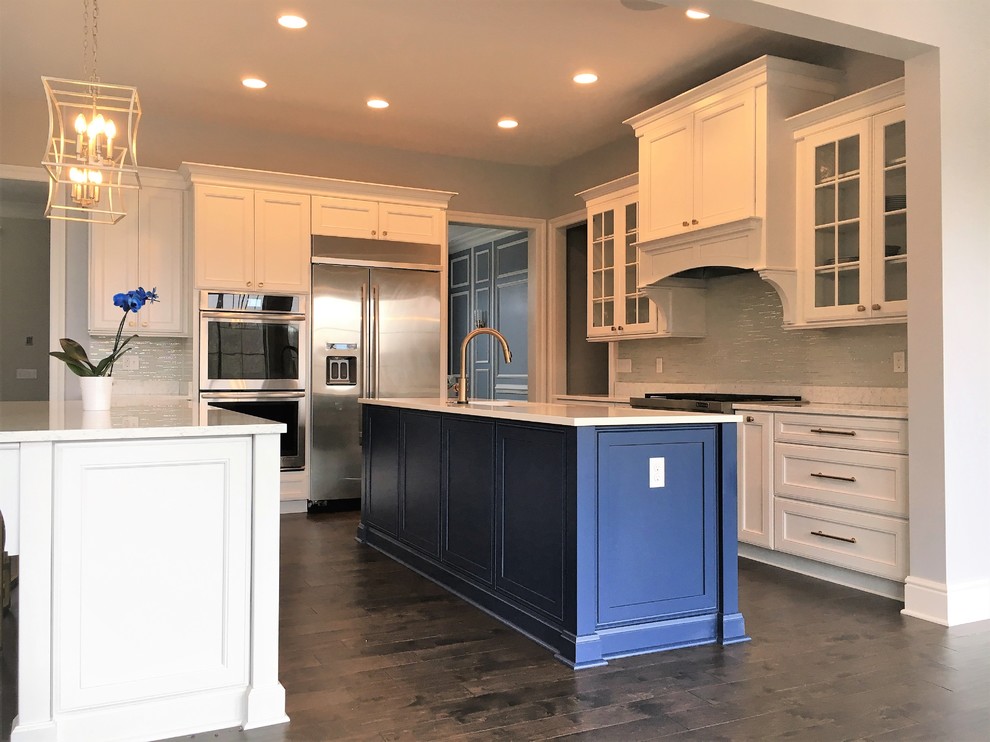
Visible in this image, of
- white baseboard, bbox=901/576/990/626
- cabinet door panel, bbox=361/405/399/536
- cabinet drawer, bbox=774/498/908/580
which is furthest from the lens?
cabinet door panel, bbox=361/405/399/536

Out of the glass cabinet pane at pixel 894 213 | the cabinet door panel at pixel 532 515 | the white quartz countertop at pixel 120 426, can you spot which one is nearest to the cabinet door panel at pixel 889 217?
the glass cabinet pane at pixel 894 213

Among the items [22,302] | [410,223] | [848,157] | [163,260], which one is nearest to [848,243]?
[848,157]

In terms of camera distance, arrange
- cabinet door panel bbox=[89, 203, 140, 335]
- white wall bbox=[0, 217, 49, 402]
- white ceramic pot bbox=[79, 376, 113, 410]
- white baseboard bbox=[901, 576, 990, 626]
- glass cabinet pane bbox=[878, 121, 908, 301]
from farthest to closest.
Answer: white wall bbox=[0, 217, 49, 402] → cabinet door panel bbox=[89, 203, 140, 335] → glass cabinet pane bbox=[878, 121, 908, 301] → white baseboard bbox=[901, 576, 990, 626] → white ceramic pot bbox=[79, 376, 113, 410]

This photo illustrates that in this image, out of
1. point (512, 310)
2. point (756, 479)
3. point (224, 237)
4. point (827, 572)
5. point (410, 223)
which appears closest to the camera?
point (827, 572)

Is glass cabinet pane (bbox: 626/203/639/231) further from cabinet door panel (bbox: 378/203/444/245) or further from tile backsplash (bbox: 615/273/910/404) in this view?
cabinet door panel (bbox: 378/203/444/245)

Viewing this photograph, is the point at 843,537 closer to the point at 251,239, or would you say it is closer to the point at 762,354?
the point at 762,354

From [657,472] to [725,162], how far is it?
7.35 ft

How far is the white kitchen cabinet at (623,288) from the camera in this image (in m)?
5.48

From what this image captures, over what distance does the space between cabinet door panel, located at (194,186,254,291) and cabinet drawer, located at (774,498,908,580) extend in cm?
385

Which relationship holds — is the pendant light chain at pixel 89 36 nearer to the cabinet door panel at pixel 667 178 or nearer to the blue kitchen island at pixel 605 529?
the blue kitchen island at pixel 605 529

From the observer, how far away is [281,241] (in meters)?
5.92

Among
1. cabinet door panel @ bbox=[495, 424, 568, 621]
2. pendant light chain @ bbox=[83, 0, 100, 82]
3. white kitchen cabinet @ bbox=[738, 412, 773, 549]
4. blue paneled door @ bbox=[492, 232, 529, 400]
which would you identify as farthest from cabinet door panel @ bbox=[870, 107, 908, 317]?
blue paneled door @ bbox=[492, 232, 529, 400]

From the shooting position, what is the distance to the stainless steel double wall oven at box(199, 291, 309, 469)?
567cm

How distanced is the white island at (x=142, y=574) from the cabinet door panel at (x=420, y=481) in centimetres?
163
